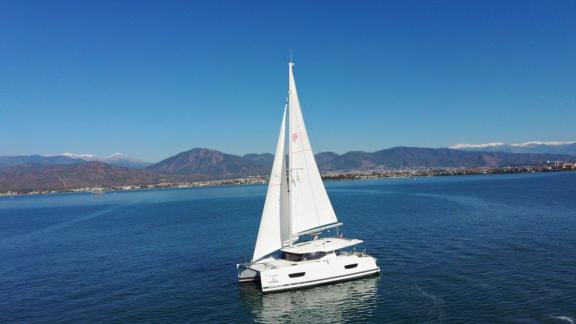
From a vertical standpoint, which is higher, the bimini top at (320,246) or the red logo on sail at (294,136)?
the red logo on sail at (294,136)

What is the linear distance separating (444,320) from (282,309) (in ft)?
38.4

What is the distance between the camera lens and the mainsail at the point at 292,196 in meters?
37.7

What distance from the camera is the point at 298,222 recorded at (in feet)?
125

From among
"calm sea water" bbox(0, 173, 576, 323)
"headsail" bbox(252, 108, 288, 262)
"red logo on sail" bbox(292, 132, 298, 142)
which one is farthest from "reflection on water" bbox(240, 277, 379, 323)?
"red logo on sail" bbox(292, 132, 298, 142)

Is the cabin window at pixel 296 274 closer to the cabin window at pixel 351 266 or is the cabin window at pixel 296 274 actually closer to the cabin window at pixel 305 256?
the cabin window at pixel 305 256

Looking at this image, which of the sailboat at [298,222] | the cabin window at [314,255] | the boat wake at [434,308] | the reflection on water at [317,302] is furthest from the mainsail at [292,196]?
the boat wake at [434,308]

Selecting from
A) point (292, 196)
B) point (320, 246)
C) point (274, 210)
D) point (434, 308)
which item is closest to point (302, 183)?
point (292, 196)

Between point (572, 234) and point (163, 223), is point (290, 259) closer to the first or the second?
point (572, 234)

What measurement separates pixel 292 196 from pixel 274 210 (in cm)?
215

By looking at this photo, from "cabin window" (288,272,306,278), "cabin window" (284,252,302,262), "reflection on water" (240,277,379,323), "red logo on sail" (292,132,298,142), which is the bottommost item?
"reflection on water" (240,277,379,323)

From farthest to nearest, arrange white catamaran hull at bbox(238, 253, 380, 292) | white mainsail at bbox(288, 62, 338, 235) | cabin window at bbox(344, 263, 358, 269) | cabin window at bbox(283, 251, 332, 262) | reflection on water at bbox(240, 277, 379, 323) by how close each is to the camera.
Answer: cabin window at bbox(344, 263, 358, 269) < white mainsail at bbox(288, 62, 338, 235) < cabin window at bbox(283, 251, 332, 262) < white catamaran hull at bbox(238, 253, 380, 292) < reflection on water at bbox(240, 277, 379, 323)

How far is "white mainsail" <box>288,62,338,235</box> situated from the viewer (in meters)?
37.5

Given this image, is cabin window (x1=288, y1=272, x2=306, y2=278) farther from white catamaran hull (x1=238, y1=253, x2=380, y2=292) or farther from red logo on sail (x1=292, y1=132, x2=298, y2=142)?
red logo on sail (x1=292, y1=132, x2=298, y2=142)

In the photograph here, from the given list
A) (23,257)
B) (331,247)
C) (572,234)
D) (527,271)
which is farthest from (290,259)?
(23,257)
